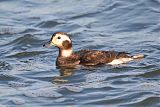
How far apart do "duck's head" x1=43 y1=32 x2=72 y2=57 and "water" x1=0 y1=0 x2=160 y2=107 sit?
0.44 m

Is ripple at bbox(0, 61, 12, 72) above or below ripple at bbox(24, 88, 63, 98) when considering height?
above

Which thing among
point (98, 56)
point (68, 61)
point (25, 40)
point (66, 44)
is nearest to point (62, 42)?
point (66, 44)

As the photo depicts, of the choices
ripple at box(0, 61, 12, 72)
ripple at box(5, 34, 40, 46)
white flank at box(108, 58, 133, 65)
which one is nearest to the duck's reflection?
white flank at box(108, 58, 133, 65)

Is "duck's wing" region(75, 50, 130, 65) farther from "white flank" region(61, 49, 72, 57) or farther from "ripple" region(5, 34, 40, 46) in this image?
"ripple" region(5, 34, 40, 46)

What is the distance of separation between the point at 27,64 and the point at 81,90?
2.77 meters

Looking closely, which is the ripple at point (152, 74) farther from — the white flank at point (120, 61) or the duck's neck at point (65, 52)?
the duck's neck at point (65, 52)

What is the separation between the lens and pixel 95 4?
23609mm

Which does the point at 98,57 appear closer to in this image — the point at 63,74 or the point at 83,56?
the point at 83,56

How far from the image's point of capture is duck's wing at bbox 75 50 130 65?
57.1 ft

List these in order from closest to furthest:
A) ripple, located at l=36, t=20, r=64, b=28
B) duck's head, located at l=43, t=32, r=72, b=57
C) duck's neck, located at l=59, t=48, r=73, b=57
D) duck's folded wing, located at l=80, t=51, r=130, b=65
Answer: duck's folded wing, located at l=80, t=51, r=130, b=65 < duck's head, located at l=43, t=32, r=72, b=57 < duck's neck, located at l=59, t=48, r=73, b=57 < ripple, located at l=36, t=20, r=64, b=28

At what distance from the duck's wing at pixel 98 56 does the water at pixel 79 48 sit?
0.24 metres

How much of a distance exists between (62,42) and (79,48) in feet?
4.86

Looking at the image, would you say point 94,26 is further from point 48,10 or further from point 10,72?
point 10,72

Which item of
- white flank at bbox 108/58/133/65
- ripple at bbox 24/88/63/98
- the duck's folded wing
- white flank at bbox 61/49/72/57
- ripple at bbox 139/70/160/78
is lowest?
ripple at bbox 24/88/63/98
